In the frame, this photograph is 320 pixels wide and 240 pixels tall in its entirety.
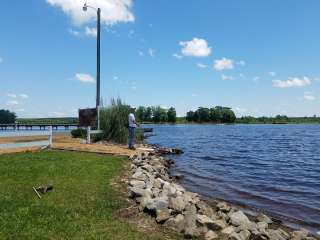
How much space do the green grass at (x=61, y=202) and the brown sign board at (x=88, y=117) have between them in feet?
33.6

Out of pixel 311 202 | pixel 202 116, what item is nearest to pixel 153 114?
pixel 202 116

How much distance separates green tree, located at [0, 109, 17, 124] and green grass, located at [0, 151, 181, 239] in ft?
206

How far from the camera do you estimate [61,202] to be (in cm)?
836

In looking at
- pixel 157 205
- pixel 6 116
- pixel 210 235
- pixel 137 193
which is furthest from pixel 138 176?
pixel 6 116

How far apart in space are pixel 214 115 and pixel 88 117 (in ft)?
437

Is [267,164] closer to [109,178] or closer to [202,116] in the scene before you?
[109,178]

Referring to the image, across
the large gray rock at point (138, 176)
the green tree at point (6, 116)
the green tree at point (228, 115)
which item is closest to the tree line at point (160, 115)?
the green tree at point (228, 115)

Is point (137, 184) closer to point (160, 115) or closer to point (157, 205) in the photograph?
point (157, 205)

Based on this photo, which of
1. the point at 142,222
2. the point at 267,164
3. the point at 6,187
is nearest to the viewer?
the point at 142,222

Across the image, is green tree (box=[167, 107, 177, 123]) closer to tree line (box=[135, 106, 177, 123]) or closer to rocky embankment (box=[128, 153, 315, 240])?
tree line (box=[135, 106, 177, 123])

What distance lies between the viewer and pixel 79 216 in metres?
7.48

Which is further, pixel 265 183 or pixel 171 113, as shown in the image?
pixel 171 113

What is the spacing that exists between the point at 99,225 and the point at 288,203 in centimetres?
812

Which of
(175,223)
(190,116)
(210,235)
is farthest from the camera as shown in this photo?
(190,116)
